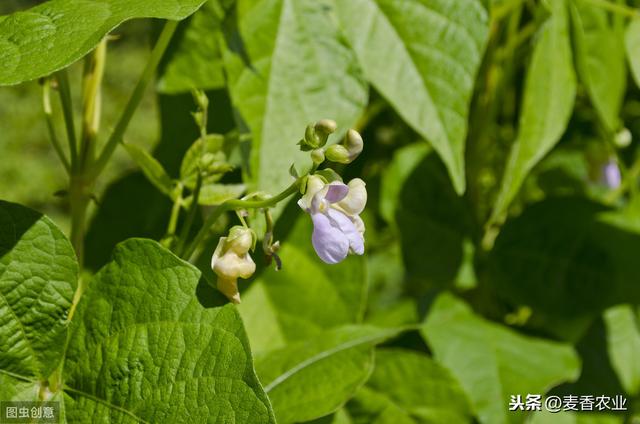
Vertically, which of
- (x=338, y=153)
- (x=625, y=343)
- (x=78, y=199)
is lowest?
(x=625, y=343)

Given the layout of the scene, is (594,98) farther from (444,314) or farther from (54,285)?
(54,285)

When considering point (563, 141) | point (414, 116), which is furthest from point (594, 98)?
point (563, 141)

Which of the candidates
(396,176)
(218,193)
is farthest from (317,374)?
(396,176)

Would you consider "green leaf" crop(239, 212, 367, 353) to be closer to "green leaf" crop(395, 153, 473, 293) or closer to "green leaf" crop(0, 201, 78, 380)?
"green leaf" crop(395, 153, 473, 293)

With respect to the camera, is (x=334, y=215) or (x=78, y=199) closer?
(x=334, y=215)

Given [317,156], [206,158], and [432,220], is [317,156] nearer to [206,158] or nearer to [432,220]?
[206,158]

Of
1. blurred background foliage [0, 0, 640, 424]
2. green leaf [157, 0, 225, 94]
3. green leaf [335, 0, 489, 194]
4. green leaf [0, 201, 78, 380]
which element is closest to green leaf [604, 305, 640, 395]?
blurred background foliage [0, 0, 640, 424]
